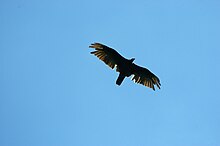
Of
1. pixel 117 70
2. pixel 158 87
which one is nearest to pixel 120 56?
pixel 117 70

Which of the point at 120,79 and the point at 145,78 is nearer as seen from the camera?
the point at 120,79

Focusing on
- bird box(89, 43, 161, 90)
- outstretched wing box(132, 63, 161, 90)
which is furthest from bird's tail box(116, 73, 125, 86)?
outstretched wing box(132, 63, 161, 90)

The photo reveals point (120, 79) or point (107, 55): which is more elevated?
point (107, 55)

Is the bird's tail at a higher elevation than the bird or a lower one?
lower

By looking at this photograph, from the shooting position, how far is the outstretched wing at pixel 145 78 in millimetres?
24547

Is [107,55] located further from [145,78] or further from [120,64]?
[145,78]

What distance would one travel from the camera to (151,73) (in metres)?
24.7

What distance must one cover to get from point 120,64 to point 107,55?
818 mm

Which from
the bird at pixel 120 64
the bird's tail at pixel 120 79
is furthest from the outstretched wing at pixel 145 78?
the bird's tail at pixel 120 79

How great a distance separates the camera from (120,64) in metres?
23.9

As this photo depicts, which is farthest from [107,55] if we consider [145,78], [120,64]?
[145,78]

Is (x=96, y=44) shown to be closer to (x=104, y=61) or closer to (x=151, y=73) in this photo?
(x=104, y=61)

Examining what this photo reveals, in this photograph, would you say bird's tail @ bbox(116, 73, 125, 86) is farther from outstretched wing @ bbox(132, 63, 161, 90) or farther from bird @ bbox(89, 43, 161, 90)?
outstretched wing @ bbox(132, 63, 161, 90)

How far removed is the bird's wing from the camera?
23.8m
